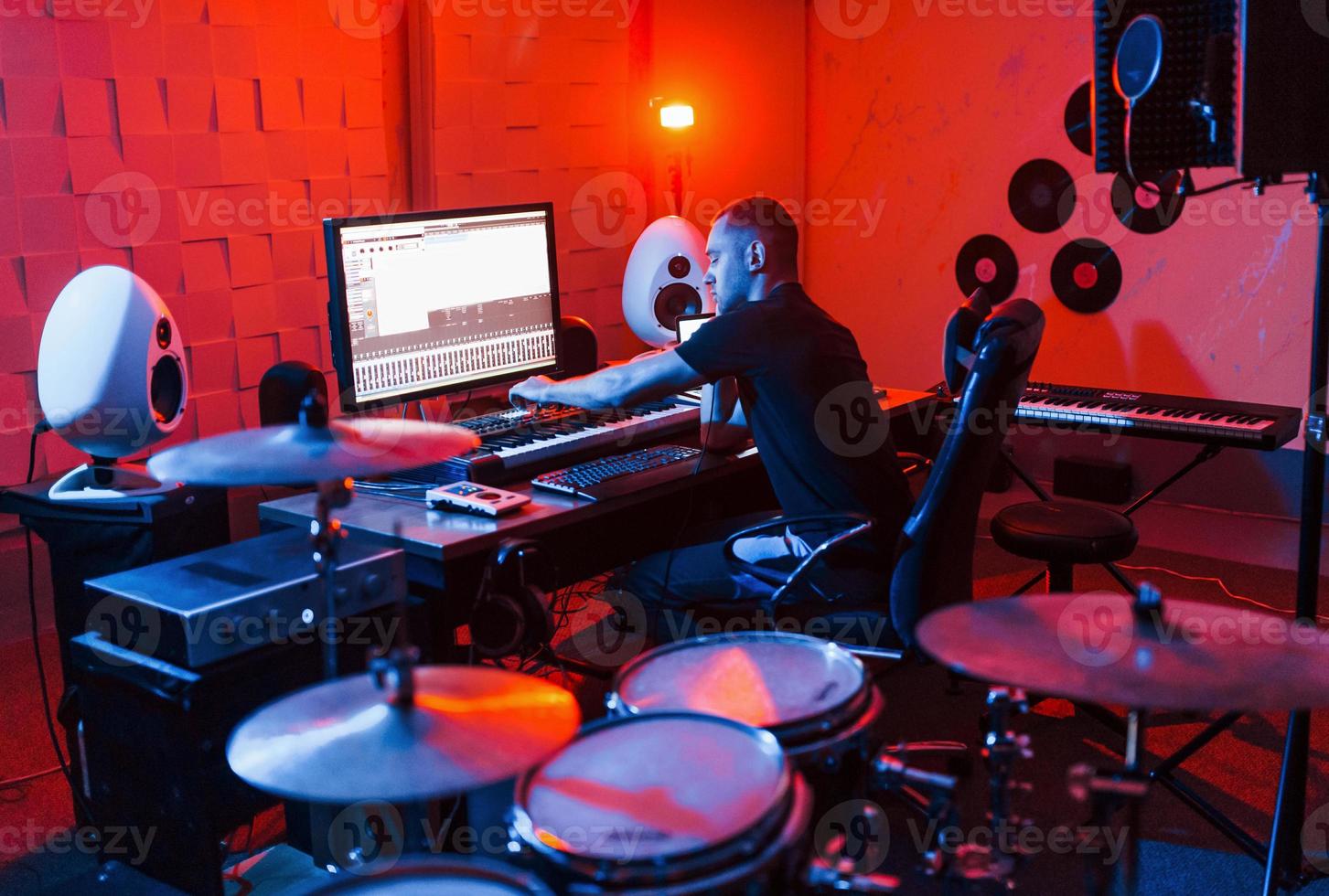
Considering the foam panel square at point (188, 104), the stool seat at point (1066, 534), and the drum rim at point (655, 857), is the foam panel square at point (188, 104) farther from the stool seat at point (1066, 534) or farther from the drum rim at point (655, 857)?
the drum rim at point (655, 857)

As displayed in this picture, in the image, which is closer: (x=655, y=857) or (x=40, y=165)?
(x=655, y=857)

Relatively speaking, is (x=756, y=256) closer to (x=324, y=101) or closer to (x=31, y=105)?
(x=324, y=101)

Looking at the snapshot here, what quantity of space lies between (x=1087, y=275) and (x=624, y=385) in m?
2.92

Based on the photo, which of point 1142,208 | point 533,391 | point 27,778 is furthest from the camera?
point 1142,208

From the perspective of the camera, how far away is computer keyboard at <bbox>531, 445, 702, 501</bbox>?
2732mm

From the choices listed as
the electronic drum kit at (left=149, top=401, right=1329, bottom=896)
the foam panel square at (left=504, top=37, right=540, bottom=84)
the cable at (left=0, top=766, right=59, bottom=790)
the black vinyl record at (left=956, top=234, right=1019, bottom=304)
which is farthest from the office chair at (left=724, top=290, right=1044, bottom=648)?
the black vinyl record at (left=956, top=234, right=1019, bottom=304)

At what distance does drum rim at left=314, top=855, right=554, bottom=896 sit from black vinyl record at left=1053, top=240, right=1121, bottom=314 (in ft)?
13.8

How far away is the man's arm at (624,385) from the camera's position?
285cm

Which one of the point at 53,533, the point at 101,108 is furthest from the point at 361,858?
the point at 101,108

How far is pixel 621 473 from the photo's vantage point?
9.34 feet

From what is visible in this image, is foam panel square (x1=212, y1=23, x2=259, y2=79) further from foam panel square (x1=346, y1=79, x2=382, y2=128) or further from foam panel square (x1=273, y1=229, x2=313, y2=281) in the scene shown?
foam panel square (x1=273, y1=229, x2=313, y2=281)

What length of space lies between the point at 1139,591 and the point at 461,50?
135 inches

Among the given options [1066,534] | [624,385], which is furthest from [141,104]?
[1066,534]

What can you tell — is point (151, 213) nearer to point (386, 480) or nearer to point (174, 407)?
point (174, 407)
